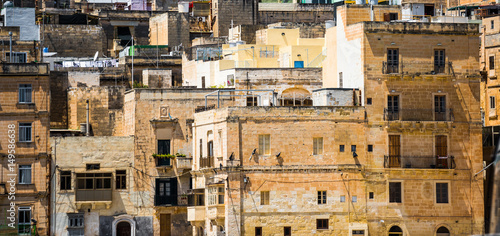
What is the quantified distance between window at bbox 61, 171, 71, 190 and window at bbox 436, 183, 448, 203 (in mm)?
19170

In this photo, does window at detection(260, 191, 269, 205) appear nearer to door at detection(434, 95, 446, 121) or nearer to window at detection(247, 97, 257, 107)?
window at detection(247, 97, 257, 107)

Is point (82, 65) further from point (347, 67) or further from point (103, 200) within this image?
point (347, 67)

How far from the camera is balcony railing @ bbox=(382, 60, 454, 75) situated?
161 ft

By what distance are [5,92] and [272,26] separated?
20235mm

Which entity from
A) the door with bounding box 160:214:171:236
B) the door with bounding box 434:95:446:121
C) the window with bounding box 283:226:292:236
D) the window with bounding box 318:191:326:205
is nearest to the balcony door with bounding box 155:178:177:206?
the door with bounding box 160:214:171:236

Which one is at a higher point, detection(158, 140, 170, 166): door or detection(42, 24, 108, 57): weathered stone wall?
detection(42, 24, 108, 57): weathered stone wall

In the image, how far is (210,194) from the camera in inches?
1950

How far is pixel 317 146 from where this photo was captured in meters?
48.5

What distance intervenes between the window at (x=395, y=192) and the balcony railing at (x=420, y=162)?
86cm

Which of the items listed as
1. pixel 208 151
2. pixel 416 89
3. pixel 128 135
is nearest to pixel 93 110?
pixel 128 135

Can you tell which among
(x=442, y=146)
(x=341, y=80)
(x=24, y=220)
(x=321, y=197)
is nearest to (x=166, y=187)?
(x=24, y=220)

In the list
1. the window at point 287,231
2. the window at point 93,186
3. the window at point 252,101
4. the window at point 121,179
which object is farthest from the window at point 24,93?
the window at point 287,231

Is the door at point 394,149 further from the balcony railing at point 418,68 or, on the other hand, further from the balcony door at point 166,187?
the balcony door at point 166,187

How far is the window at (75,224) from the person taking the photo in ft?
176
